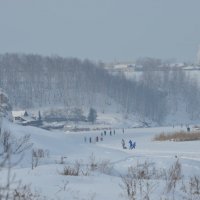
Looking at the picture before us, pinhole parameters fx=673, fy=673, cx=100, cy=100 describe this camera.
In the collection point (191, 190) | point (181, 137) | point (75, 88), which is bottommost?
point (75, 88)

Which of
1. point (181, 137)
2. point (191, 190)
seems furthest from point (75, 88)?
point (191, 190)

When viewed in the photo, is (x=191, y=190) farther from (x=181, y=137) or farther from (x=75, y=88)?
(x=75, y=88)

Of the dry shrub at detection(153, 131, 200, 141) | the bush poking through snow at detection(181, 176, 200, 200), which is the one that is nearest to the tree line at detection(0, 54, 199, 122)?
the dry shrub at detection(153, 131, 200, 141)

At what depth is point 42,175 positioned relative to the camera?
8.83 m

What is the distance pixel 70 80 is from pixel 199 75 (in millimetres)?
52141

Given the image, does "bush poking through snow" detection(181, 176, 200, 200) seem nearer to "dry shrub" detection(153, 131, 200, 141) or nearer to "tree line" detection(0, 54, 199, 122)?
"dry shrub" detection(153, 131, 200, 141)

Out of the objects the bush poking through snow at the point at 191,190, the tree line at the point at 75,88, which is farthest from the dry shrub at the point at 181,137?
the tree line at the point at 75,88

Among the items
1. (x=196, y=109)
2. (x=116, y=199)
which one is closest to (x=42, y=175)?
(x=116, y=199)

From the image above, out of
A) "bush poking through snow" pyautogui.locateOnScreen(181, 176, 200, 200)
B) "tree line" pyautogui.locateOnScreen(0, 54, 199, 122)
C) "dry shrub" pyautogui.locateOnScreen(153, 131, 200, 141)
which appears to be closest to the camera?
"bush poking through snow" pyautogui.locateOnScreen(181, 176, 200, 200)

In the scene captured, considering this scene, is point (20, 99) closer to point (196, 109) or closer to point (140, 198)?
point (196, 109)

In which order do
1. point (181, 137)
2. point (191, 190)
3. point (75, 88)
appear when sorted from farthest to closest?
point (75, 88) → point (181, 137) → point (191, 190)

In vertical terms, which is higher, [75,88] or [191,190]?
[191,190]

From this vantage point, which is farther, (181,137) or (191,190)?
(181,137)

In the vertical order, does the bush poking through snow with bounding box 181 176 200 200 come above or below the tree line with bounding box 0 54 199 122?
above
